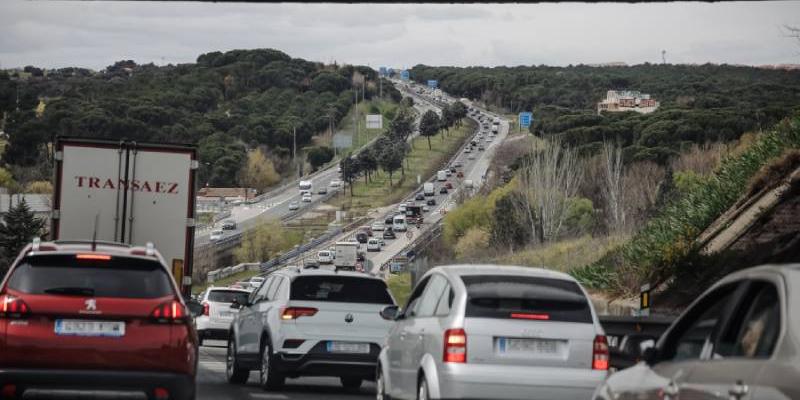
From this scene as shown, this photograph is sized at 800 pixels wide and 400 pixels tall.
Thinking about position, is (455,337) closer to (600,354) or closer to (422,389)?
(422,389)

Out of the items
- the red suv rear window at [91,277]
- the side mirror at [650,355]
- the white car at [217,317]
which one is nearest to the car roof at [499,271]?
the red suv rear window at [91,277]

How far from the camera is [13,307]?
1230 centimetres

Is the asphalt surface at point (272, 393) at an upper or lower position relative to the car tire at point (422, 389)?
lower

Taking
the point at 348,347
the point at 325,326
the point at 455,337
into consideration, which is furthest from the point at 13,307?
the point at 348,347

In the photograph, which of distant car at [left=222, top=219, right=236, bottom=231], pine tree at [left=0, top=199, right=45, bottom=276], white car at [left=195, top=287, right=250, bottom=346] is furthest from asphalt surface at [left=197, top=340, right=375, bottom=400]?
distant car at [left=222, top=219, right=236, bottom=231]

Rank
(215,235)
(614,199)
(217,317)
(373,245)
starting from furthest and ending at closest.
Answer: (215,235)
(373,245)
(614,199)
(217,317)

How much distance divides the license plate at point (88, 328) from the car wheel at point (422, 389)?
2.70m

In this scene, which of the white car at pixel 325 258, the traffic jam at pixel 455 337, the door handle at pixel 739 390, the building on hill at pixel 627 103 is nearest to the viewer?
the door handle at pixel 739 390

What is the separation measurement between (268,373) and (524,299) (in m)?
7.34

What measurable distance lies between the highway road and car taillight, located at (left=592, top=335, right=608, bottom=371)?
119443 millimetres

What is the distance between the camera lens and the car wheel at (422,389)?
507 inches

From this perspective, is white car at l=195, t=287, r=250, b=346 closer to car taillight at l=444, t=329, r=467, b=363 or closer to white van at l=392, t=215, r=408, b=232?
car taillight at l=444, t=329, r=467, b=363

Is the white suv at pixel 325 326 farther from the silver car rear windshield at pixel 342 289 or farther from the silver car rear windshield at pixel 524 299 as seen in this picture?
the silver car rear windshield at pixel 524 299

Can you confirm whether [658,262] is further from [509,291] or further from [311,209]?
[311,209]
